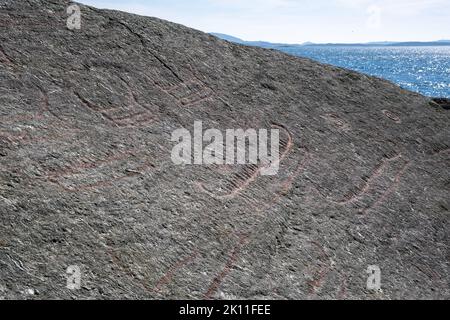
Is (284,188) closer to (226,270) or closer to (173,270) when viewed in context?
(226,270)

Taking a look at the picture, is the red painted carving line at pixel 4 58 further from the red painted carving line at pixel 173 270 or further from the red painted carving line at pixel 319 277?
the red painted carving line at pixel 319 277

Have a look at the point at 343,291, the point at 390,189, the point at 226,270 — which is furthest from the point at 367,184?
the point at 226,270

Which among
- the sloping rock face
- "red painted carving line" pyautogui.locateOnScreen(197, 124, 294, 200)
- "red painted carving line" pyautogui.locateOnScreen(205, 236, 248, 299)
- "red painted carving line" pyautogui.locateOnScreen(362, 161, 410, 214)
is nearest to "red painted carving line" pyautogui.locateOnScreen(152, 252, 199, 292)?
the sloping rock face

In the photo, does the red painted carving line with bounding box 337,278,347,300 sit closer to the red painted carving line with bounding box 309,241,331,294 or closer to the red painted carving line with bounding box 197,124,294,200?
the red painted carving line with bounding box 309,241,331,294

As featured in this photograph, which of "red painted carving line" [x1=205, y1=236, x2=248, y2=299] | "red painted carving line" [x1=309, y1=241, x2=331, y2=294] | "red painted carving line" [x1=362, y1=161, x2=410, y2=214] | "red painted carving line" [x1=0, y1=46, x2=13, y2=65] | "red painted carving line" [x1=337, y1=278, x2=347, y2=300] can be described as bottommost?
"red painted carving line" [x1=337, y1=278, x2=347, y2=300]

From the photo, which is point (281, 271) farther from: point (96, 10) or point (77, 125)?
point (96, 10)
